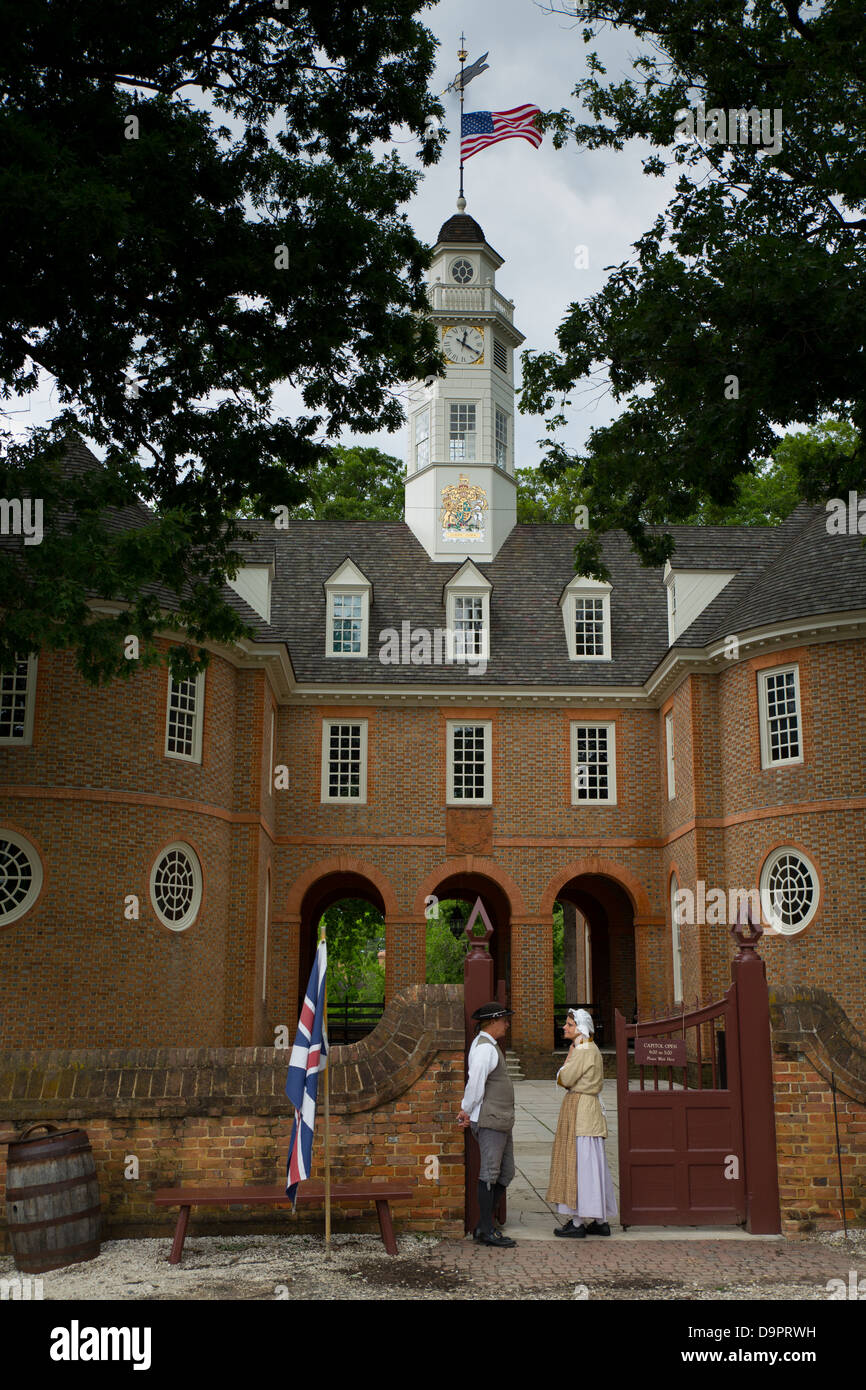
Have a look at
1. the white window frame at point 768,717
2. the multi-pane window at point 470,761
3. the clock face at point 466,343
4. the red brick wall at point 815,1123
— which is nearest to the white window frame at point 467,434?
the clock face at point 466,343

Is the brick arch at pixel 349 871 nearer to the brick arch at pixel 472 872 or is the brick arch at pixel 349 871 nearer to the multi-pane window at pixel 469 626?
the brick arch at pixel 472 872

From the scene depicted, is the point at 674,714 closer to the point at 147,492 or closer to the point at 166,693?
the point at 166,693

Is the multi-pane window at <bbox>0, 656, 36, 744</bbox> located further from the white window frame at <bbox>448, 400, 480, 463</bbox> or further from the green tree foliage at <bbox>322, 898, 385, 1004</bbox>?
the green tree foliage at <bbox>322, 898, 385, 1004</bbox>

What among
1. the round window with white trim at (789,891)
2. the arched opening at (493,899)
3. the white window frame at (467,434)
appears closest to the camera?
the round window with white trim at (789,891)

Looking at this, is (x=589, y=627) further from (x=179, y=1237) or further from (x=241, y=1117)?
(x=179, y=1237)

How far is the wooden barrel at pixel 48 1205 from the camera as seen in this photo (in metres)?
8.26

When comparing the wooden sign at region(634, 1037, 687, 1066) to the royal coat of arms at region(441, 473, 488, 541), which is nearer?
the wooden sign at region(634, 1037, 687, 1066)

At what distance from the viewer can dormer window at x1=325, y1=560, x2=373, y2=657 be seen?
91.8 ft

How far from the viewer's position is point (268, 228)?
13711 mm

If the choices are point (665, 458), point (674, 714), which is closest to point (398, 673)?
point (674, 714)

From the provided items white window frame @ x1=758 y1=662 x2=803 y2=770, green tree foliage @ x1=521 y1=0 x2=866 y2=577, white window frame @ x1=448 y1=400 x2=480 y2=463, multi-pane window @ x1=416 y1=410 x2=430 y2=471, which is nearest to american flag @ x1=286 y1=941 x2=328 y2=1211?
green tree foliage @ x1=521 y1=0 x2=866 y2=577

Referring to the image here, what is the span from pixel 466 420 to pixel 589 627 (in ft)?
23.5

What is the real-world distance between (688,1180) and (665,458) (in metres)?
9.01

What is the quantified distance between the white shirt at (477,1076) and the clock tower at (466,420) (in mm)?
21932
